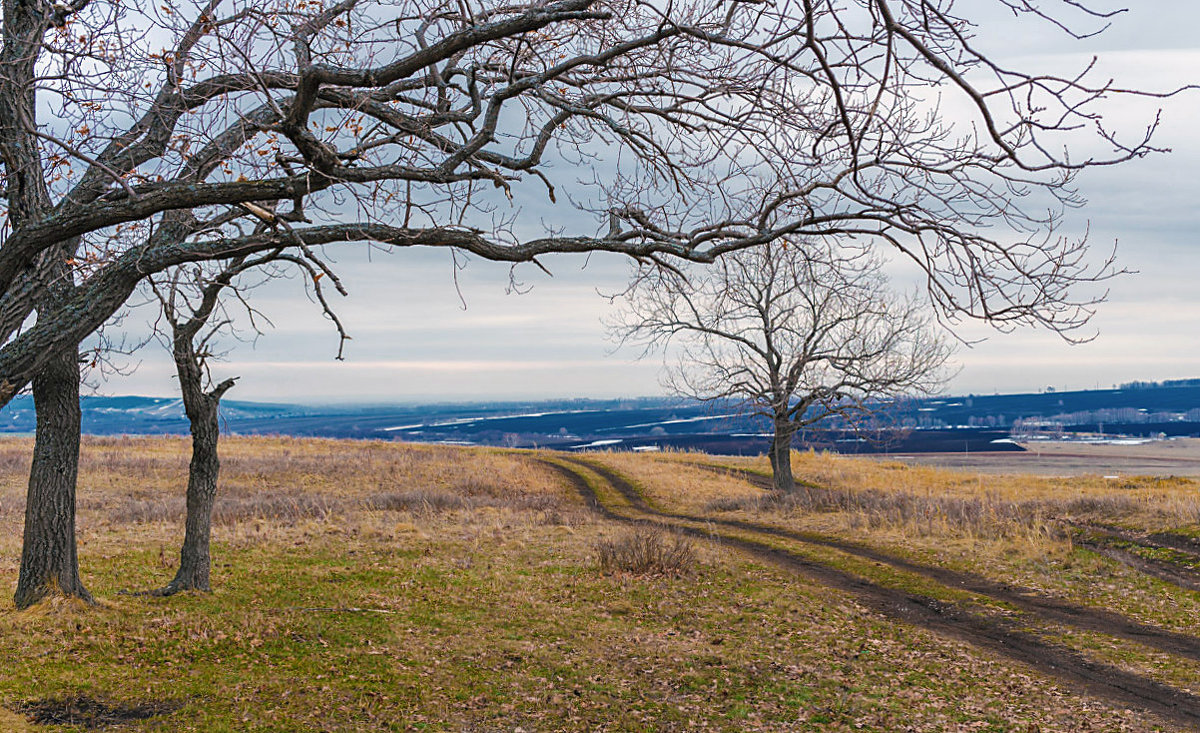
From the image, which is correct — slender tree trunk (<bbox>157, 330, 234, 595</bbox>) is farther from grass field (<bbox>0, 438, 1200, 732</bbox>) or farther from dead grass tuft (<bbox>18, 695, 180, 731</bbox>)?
dead grass tuft (<bbox>18, 695, 180, 731</bbox>)

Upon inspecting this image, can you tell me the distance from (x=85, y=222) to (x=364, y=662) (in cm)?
508

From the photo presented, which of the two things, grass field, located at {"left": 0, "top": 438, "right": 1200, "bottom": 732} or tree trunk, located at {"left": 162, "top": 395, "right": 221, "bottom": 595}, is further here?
tree trunk, located at {"left": 162, "top": 395, "right": 221, "bottom": 595}

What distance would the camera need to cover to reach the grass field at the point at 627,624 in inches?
276

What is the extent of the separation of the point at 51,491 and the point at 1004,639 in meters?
11.7

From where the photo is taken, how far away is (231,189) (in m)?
6.04

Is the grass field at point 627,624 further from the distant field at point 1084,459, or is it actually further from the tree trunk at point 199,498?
the distant field at point 1084,459

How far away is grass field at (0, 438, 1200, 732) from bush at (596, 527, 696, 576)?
41mm

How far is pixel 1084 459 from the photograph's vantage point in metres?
63.3

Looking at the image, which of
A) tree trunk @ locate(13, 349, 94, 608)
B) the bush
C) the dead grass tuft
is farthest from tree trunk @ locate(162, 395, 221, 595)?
the bush

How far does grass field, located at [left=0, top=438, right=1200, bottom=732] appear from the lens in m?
7.01

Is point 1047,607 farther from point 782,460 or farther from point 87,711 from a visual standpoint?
point 782,460

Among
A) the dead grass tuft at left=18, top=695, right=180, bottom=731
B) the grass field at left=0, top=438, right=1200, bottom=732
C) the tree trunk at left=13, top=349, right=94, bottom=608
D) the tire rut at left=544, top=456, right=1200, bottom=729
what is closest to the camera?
the dead grass tuft at left=18, top=695, right=180, bottom=731

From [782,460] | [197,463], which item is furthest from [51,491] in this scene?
[782,460]

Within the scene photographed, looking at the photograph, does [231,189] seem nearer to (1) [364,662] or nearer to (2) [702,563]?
(1) [364,662]
